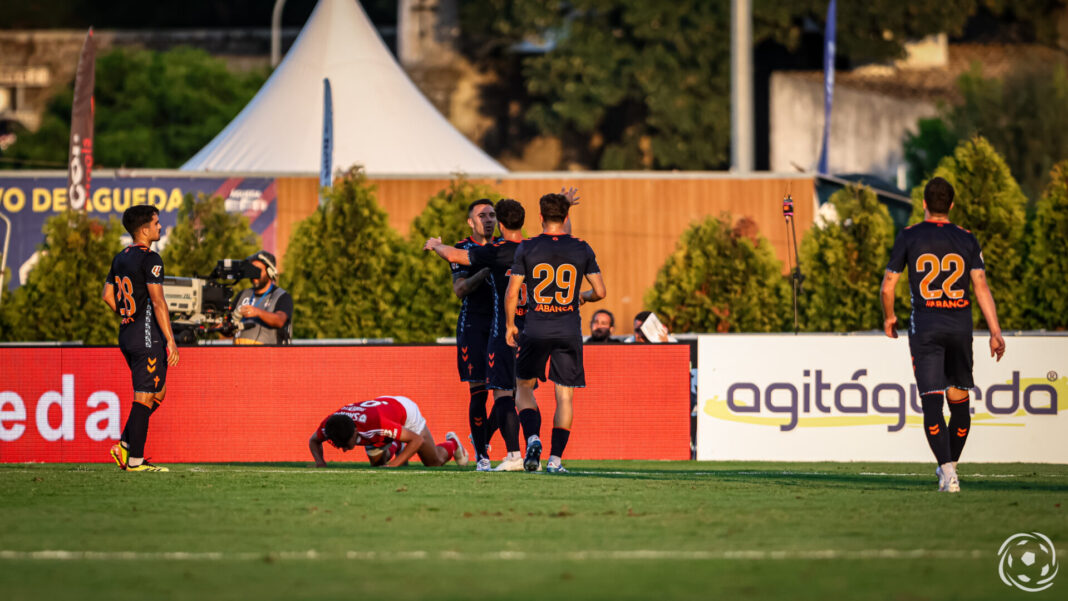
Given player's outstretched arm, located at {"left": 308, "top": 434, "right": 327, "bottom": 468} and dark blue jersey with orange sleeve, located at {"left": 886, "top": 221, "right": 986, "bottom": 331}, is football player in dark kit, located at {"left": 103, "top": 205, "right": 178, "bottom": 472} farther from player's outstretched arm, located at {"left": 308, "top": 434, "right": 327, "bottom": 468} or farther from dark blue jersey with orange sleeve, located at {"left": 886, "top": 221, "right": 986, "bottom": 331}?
dark blue jersey with orange sleeve, located at {"left": 886, "top": 221, "right": 986, "bottom": 331}

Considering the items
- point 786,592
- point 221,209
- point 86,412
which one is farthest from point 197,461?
point 786,592

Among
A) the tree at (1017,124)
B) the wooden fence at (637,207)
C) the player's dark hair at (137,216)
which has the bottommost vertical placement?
the player's dark hair at (137,216)

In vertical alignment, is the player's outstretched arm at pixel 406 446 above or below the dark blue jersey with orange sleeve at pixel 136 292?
below

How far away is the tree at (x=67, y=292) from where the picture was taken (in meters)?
20.1

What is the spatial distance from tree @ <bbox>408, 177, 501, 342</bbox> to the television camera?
5.87 metres

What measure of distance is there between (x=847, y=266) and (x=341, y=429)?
1111 cm

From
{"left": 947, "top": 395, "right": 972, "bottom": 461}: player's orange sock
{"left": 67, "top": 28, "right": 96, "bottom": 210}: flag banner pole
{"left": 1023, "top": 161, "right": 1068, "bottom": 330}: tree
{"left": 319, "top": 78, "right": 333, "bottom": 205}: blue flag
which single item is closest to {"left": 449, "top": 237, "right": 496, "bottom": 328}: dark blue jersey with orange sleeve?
{"left": 947, "top": 395, "right": 972, "bottom": 461}: player's orange sock

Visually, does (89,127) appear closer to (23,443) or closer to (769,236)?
(23,443)

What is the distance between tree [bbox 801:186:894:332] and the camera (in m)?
20.1

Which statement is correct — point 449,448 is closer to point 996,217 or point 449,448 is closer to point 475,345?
point 475,345

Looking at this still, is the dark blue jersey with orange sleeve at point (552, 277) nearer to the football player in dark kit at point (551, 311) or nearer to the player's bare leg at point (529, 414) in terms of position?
the football player in dark kit at point (551, 311)

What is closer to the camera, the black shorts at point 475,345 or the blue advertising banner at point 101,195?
the black shorts at point 475,345

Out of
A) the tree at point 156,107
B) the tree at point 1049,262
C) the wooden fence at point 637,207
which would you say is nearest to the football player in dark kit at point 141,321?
the tree at point 1049,262

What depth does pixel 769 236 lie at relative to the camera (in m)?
27.7
